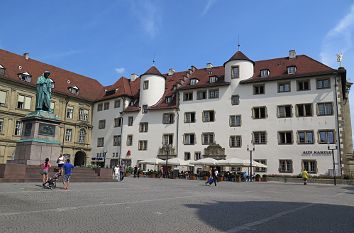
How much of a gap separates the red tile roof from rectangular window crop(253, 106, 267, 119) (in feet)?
92.4

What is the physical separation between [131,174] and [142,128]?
789cm

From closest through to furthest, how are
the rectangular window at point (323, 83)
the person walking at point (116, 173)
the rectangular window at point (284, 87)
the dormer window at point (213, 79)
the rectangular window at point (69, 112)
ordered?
the person walking at point (116, 173)
the rectangular window at point (323, 83)
the rectangular window at point (284, 87)
the dormer window at point (213, 79)
the rectangular window at point (69, 112)

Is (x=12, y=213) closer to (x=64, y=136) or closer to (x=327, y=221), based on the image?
(x=327, y=221)

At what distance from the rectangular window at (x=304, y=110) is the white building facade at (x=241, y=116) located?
0.37 ft

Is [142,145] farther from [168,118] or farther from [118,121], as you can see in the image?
[118,121]

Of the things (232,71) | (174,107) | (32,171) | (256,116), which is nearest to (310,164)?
(256,116)

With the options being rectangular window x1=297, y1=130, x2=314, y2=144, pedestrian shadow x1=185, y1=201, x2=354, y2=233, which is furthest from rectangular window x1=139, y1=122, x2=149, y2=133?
pedestrian shadow x1=185, y1=201, x2=354, y2=233

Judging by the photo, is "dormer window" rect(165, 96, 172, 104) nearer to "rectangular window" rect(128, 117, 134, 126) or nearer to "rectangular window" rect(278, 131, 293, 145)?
"rectangular window" rect(128, 117, 134, 126)

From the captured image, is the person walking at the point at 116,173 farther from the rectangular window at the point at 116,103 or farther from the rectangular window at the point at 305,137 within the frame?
the rectangular window at the point at 116,103

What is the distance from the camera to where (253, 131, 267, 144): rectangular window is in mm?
43000

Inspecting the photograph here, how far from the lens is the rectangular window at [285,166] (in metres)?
40.8

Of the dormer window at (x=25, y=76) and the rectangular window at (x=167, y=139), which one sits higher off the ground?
the dormer window at (x=25, y=76)

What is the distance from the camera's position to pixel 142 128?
5241 cm

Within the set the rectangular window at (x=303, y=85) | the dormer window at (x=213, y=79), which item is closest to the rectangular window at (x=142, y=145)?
the dormer window at (x=213, y=79)
